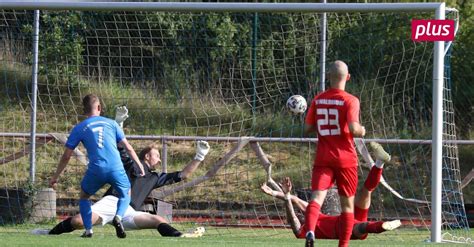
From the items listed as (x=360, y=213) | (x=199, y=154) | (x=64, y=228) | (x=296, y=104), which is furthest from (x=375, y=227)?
(x=64, y=228)

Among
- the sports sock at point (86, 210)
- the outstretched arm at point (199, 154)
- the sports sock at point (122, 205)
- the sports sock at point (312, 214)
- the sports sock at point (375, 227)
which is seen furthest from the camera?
the outstretched arm at point (199, 154)

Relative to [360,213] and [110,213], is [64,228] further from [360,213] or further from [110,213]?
[360,213]

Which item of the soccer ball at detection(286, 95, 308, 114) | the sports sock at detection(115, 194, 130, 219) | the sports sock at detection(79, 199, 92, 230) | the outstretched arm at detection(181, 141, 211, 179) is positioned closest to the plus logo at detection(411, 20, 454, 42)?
the soccer ball at detection(286, 95, 308, 114)

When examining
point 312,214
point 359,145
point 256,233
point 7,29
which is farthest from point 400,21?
point 312,214

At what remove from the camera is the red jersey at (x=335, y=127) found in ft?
31.8

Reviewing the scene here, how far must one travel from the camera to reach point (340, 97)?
383 inches

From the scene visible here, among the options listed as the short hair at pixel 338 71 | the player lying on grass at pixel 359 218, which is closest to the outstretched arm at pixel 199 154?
the player lying on grass at pixel 359 218

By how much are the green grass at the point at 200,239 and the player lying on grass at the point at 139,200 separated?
147 mm

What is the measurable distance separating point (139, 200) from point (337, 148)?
402 cm

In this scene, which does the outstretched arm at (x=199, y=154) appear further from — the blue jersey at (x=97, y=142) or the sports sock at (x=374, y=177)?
the sports sock at (x=374, y=177)

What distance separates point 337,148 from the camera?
31.9 feet

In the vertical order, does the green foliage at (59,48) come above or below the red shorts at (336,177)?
above

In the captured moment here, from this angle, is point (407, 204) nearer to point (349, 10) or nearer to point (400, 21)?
point (400, 21)

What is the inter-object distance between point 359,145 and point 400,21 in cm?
178
